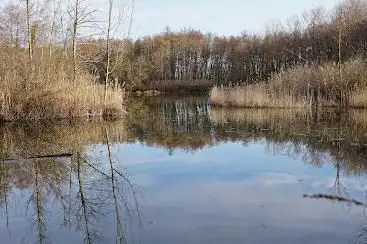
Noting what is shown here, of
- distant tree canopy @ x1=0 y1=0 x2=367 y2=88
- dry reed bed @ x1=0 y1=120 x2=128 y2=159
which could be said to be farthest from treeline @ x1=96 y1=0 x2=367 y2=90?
dry reed bed @ x1=0 y1=120 x2=128 y2=159

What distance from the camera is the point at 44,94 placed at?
13.2 metres

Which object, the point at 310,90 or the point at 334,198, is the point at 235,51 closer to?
the point at 310,90

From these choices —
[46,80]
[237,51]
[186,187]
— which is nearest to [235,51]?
[237,51]

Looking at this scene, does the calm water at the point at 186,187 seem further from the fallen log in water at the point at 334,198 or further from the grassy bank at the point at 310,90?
the grassy bank at the point at 310,90

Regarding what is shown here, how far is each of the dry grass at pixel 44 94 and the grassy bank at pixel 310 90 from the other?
6011mm

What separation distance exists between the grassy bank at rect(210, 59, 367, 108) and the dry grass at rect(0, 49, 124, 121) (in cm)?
601

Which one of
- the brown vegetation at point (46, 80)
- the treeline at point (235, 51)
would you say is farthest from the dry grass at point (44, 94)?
the treeline at point (235, 51)

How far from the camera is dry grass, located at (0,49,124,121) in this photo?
515 inches

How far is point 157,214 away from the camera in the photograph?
15.3 ft

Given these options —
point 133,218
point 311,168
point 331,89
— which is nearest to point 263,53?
point 331,89

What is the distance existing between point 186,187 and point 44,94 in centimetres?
862

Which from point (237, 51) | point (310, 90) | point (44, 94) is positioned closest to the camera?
point (44, 94)

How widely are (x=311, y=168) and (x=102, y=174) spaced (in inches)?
121

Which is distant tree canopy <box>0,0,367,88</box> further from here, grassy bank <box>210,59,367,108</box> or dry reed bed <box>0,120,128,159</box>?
dry reed bed <box>0,120,128,159</box>
